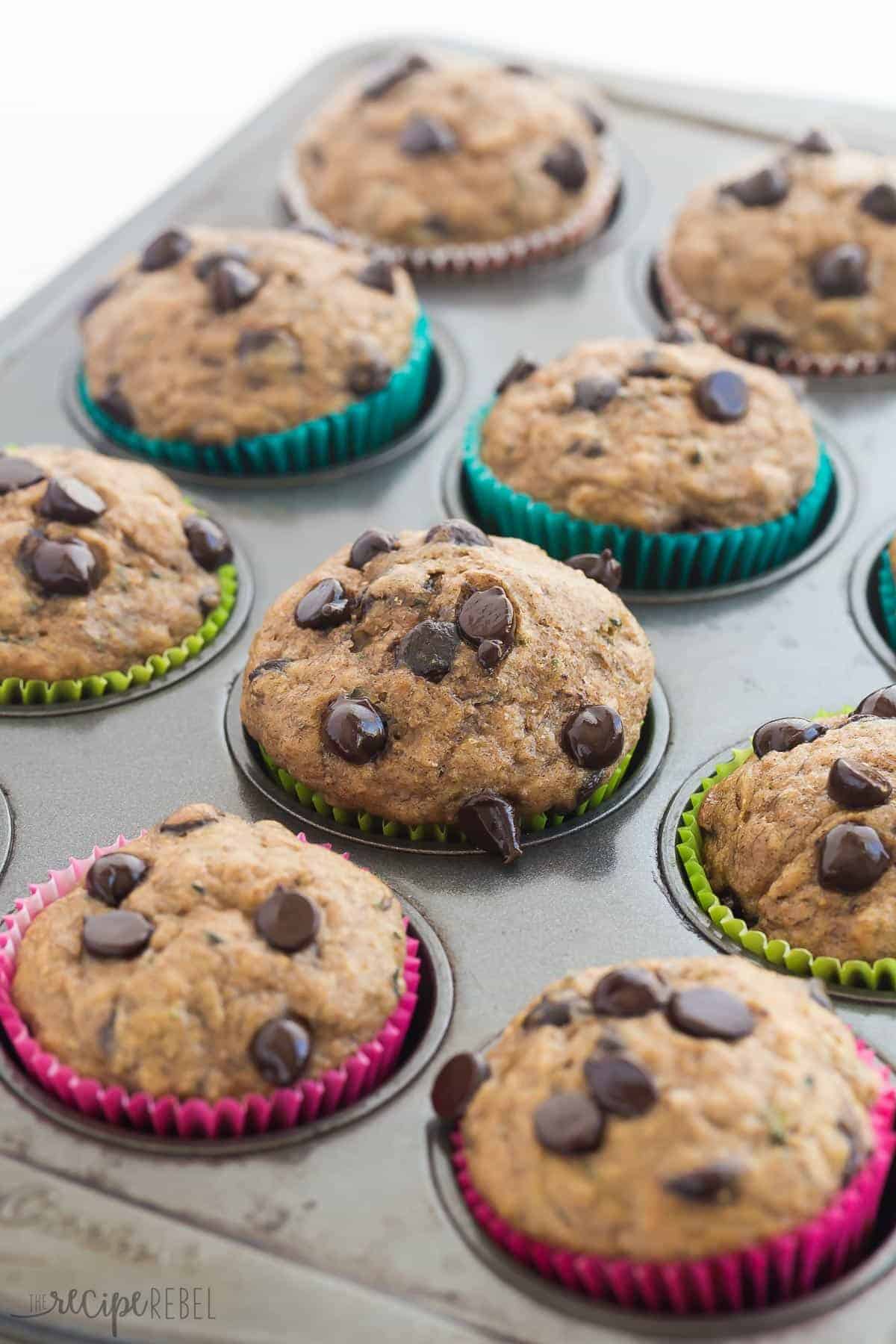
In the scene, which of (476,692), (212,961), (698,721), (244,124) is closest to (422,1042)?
(212,961)

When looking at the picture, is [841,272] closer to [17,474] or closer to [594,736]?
[594,736]

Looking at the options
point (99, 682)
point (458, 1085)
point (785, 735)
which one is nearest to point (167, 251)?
point (99, 682)

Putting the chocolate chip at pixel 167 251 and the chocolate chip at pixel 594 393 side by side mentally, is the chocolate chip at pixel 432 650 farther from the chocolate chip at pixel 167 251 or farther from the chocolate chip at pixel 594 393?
the chocolate chip at pixel 167 251

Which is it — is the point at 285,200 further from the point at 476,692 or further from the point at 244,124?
the point at 476,692

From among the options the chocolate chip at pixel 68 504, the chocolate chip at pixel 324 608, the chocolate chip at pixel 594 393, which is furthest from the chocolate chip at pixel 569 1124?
the chocolate chip at pixel 594 393

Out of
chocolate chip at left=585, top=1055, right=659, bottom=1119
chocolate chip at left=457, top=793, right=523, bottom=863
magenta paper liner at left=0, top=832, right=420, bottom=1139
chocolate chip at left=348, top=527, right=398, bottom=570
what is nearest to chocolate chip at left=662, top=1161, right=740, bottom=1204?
chocolate chip at left=585, top=1055, right=659, bottom=1119

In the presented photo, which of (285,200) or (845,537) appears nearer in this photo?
(845,537)
